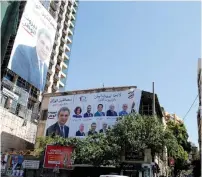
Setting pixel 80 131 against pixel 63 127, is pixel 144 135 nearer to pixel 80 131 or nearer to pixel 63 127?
pixel 80 131

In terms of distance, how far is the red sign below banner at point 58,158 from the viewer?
82.7 ft

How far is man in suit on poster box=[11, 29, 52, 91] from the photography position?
124ft

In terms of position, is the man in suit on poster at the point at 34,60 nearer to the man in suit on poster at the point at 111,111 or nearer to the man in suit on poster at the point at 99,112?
the man in suit on poster at the point at 99,112

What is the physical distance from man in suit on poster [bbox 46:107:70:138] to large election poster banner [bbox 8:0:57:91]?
27.2 feet

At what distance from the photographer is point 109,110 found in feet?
104

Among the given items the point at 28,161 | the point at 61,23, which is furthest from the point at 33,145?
the point at 61,23

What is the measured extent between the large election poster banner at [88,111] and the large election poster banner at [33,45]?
6.73m

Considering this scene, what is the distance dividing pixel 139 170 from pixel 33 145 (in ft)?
51.9

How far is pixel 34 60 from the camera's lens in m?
40.8

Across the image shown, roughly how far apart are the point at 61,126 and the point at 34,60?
1175cm

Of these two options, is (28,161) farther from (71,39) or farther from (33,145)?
(71,39)

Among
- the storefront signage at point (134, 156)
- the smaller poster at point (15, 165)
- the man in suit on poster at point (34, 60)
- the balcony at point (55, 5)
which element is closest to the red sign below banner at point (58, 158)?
the smaller poster at point (15, 165)

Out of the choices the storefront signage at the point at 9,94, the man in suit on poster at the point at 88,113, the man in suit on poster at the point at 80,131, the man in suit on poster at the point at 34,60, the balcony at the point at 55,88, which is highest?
the balcony at the point at 55,88

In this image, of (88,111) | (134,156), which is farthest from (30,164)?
(134,156)
